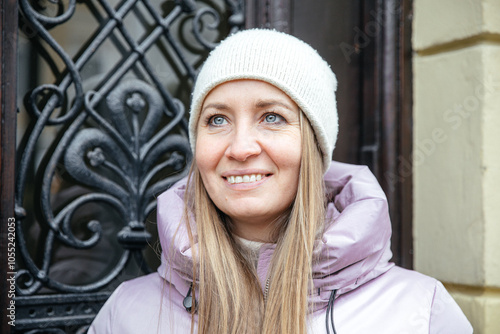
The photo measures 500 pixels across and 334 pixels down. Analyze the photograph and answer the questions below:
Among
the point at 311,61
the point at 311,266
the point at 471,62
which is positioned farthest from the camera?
the point at 471,62

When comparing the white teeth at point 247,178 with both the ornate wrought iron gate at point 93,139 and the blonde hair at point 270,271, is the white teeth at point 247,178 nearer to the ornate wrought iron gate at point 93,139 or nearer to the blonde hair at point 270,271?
the blonde hair at point 270,271

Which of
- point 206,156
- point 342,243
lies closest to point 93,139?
point 206,156

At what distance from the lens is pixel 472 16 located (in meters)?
1.80

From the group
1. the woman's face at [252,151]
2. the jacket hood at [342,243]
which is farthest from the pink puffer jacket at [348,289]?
the woman's face at [252,151]

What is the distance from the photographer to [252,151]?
137 centimetres

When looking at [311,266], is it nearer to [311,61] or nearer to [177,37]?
[311,61]

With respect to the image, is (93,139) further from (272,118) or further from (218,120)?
(272,118)

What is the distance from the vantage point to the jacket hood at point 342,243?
4.37ft

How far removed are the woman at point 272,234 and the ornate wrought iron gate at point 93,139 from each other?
26 centimetres

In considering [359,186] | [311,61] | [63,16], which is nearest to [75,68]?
[63,16]

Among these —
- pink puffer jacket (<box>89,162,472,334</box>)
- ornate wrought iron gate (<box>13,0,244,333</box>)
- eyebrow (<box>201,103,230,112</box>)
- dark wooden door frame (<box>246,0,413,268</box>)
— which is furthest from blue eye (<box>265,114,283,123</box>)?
dark wooden door frame (<box>246,0,413,268</box>)

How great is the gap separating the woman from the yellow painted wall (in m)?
0.42

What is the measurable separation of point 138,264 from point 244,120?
68cm

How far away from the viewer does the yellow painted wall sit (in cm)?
175
